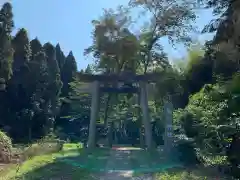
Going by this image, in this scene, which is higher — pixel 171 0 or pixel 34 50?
pixel 34 50

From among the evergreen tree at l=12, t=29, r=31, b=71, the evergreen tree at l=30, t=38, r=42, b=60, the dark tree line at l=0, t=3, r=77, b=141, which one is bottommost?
the dark tree line at l=0, t=3, r=77, b=141

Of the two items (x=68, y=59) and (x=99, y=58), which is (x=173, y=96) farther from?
(x=68, y=59)

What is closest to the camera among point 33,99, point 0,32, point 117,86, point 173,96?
point 117,86

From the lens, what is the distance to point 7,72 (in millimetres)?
29203

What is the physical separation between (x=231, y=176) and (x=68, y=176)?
405 cm

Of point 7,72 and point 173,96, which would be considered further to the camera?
point 7,72

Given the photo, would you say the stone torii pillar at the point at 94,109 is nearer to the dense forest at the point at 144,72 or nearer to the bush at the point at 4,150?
the dense forest at the point at 144,72

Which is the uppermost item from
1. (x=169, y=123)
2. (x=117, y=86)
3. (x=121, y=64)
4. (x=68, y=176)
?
(x=121, y=64)

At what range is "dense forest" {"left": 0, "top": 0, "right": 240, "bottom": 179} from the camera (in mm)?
9070

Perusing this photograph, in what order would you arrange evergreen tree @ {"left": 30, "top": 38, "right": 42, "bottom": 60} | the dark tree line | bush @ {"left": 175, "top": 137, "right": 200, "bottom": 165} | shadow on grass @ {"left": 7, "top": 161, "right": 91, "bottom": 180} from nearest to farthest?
shadow on grass @ {"left": 7, "top": 161, "right": 91, "bottom": 180} → bush @ {"left": 175, "top": 137, "right": 200, "bottom": 165} → the dark tree line → evergreen tree @ {"left": 30, "top": 38, "right": 42, "bottom": 60}

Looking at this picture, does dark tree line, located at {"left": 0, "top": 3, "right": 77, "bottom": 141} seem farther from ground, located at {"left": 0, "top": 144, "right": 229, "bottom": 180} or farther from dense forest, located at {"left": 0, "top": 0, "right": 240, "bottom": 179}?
ground, located at {"left": 0, "top": 144, "right": 229, "bottom": 180}

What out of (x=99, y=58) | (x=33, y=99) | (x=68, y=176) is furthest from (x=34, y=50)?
(x=68, y=176)

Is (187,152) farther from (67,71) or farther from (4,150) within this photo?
(67,71)

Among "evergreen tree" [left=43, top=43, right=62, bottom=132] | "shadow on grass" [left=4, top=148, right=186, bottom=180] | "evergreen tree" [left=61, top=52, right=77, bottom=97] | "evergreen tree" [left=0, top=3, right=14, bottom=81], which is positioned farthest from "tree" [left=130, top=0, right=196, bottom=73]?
"evergreen tree" [left=61, top=52, right=77, bottom=97]
